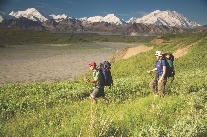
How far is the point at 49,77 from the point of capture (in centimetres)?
4931

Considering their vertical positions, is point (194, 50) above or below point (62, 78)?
above

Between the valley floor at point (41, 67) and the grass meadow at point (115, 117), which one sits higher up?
the grass meadow at point (115, 117)

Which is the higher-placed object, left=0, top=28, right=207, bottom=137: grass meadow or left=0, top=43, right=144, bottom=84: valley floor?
left=0, top=28, right=207, bottom=137: grass meadow

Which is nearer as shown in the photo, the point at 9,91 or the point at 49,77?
the point at 9,91

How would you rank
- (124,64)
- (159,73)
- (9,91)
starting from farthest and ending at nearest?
(124,64)
(9,91)
(159,73)

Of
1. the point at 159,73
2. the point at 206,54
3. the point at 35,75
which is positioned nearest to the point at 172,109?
the point at 159,73

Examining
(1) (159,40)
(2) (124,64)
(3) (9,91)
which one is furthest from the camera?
(1) (159,40)

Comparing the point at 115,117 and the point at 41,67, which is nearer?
the point at 115,117

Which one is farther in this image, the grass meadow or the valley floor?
the valley floor

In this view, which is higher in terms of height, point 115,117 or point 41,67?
point 115,117

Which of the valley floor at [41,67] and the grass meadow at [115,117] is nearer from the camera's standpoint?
the grass meadow at [115,117]

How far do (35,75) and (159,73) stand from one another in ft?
137

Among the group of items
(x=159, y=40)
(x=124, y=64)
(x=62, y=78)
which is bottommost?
(x=62, y=78)

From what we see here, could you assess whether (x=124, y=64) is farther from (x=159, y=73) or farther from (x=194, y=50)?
(x=159, y=73)
